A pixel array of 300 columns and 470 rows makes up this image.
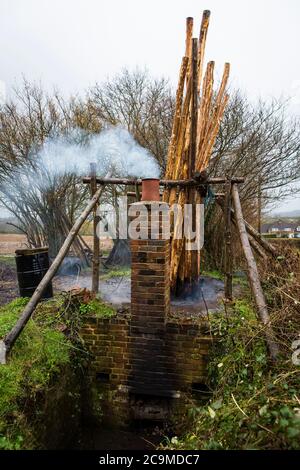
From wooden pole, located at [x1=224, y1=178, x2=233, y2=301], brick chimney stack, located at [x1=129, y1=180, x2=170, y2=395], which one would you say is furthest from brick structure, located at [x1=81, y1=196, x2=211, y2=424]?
wooden pole, located at [x1=224, y1=178, x2=233, y2=301]

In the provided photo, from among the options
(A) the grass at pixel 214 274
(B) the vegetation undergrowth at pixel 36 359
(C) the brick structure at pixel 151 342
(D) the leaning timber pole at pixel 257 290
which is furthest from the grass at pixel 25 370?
(A) the grass at pixel 214 274

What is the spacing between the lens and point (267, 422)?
2316 millimetres

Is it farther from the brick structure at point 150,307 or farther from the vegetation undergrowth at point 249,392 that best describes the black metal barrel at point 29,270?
the vegetation undergrowth at point 249,392

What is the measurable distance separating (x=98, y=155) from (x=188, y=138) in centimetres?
714

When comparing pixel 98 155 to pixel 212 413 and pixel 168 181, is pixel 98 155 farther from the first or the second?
pixel 212 413

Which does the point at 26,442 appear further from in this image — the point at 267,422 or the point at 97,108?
the point at 97,108

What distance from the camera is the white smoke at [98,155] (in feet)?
34.7

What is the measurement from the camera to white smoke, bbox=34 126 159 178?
10.6 metres

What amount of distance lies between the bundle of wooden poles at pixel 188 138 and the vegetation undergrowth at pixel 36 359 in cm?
170

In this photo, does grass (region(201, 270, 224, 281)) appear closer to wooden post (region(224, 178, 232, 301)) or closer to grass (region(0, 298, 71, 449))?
wooden post (region(224, 178, 232, 301))

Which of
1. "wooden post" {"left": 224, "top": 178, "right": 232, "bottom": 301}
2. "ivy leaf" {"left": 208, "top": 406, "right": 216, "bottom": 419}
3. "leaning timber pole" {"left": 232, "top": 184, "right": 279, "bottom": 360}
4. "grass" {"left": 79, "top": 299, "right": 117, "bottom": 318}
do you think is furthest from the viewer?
"wooden post" {"left": 224, "top": 178, "right": 232, "bottom": 301}

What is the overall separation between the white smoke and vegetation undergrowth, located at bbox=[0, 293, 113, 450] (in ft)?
19.1

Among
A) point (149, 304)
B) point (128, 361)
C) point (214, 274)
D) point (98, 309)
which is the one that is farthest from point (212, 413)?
point (214, 274)

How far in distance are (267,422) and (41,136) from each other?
10.3 m
